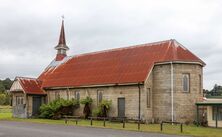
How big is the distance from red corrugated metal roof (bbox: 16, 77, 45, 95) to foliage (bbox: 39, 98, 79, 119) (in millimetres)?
3451

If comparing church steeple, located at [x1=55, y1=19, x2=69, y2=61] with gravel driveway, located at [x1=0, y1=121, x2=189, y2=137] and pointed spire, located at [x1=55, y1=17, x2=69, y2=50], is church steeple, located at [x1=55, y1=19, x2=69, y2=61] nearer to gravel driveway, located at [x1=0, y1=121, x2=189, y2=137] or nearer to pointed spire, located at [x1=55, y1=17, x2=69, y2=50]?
pointed spire, located at [x1=55, y1=17, x2=69, y2=50]

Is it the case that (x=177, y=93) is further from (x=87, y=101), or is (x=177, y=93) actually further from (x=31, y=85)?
(x=31, y=85)

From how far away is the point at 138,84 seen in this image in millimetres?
37125

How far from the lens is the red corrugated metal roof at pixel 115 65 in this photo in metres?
37.8

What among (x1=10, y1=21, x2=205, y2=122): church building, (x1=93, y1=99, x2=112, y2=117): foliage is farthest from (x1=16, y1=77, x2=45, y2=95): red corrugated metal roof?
(x1=93, y1=99, x2=112, y2=117): foliage

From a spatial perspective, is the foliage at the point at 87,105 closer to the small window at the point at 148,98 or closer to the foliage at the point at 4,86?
the small window at the point at 148,98

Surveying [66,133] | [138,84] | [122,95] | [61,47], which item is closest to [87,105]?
[122,95]

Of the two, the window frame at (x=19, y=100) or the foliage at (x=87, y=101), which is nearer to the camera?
the foliage at (x=87, y=101)

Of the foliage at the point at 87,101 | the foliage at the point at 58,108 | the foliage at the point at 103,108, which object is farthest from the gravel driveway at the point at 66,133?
the foliage at the point at 58,108

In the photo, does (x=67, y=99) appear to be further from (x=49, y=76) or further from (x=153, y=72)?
(x=153, y=72)

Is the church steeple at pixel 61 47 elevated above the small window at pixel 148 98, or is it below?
above

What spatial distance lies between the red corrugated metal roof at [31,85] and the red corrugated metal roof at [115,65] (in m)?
0.95

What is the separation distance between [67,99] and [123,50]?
9052mm

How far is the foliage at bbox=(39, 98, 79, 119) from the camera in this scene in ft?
140
